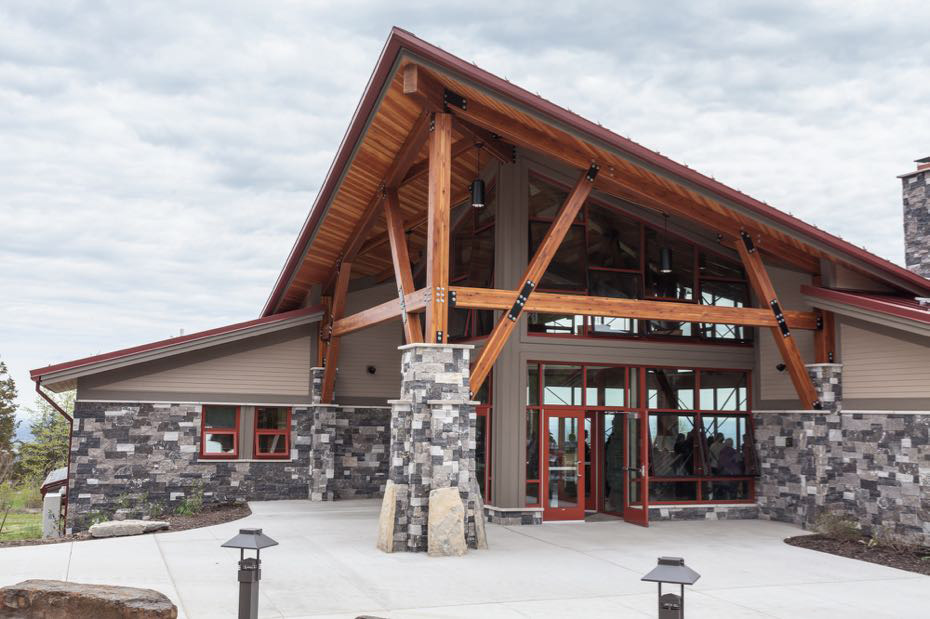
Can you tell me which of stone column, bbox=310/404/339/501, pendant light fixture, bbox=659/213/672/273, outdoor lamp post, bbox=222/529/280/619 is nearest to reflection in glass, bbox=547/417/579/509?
pendant light fixture, bbox=659/213/672/273

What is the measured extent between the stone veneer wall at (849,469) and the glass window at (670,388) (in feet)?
4.65

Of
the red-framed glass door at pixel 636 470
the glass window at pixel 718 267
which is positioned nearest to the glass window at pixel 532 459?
the red-framed glass door at pixel 636 470

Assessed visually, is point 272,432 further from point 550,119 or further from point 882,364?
point 882,364

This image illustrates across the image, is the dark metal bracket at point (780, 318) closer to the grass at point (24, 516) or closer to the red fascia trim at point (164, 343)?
the red fascia trim at point (164, 343)

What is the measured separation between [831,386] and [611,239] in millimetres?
4353

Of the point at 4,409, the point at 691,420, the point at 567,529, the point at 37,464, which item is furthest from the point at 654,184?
the point at 37,464

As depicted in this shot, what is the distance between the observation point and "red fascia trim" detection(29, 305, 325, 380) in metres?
15.0

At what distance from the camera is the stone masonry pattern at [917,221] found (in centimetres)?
1894

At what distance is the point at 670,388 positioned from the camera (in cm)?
1484

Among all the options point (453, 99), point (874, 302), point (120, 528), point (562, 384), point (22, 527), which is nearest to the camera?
point (453, 99)

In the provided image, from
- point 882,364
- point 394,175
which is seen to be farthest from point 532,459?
point 882,364

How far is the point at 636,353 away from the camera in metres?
14.6

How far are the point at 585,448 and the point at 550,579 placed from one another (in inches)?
214

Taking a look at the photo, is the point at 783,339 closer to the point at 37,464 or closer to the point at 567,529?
the point at 567,529
